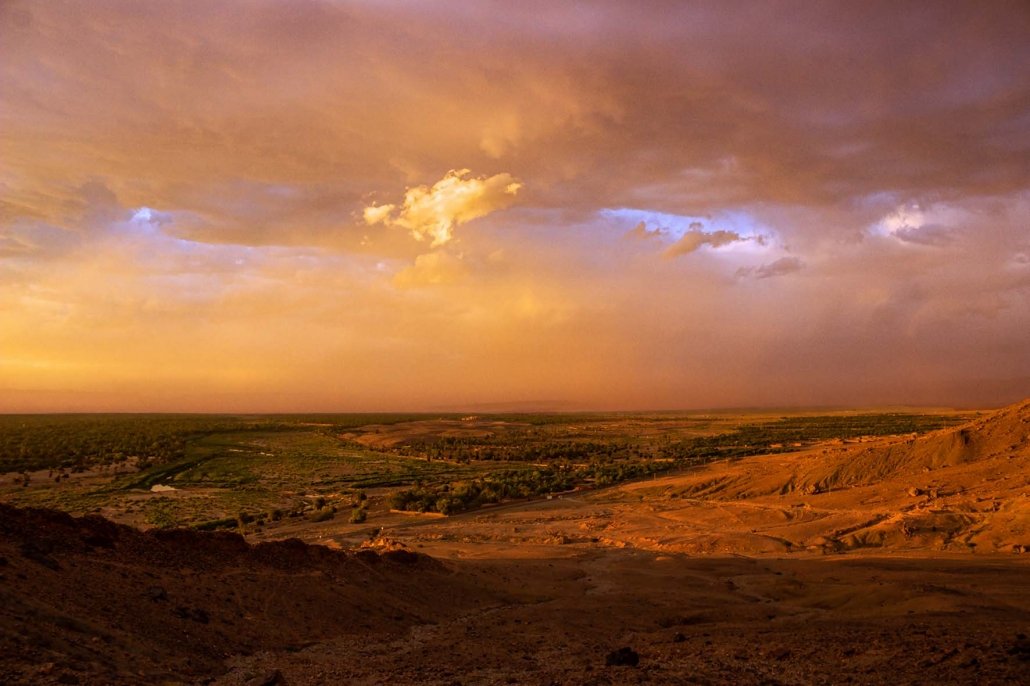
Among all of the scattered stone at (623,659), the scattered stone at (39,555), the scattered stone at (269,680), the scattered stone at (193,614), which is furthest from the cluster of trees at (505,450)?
the scattered stone at (269,680)

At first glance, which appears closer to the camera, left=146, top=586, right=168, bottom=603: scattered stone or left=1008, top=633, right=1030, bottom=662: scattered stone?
left=1008, top=633, right=1030, bottom=662: scattered stone

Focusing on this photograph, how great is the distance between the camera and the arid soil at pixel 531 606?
10.5 m

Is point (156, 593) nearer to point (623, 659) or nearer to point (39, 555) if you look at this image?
point (39, 555)

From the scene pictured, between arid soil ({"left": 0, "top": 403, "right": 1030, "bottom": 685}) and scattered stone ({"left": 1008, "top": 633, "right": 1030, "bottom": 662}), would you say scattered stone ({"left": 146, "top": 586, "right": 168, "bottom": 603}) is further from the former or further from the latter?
scattered stone ({"left": 1008, "top": 633, "right": 1030, "bottom": 662})

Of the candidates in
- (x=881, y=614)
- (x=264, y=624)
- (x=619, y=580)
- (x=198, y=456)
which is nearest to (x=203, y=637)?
(x=264, y=624)

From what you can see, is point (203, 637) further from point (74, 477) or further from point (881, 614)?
point (74, 477)

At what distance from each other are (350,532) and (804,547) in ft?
71.8

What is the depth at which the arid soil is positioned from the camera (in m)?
10.5

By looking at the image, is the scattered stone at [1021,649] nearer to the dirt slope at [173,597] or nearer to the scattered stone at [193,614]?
the dirt slope at [173,597]

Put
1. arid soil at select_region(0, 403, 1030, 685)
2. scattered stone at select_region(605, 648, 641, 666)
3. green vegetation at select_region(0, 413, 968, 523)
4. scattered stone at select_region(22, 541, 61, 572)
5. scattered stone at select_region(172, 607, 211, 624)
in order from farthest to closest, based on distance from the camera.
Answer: green vegetation at select_region(0, 413, 968, 523), scattered stone at select_region(22, 541, 61, 572), scattered stone at select_region(172, 607, 211, 624), scattered stone at select_region(605, 648, 641, 666), arid soil at select_region(0, 403, 1030, 685)

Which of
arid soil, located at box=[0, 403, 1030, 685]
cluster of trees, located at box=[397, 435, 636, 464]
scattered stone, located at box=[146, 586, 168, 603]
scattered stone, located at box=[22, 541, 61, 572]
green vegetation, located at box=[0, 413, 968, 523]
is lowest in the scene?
cluster of trees, located at box=[397, 435, 636, 464]

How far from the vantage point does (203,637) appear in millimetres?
11922

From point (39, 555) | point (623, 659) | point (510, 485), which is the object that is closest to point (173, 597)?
point (39, 555)

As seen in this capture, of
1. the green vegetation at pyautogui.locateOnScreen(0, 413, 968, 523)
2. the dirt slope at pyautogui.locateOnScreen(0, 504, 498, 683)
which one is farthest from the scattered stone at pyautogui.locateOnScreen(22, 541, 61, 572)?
the green vegetation at pyautogui.locateOnScreen(0, 413, 968, 523)
